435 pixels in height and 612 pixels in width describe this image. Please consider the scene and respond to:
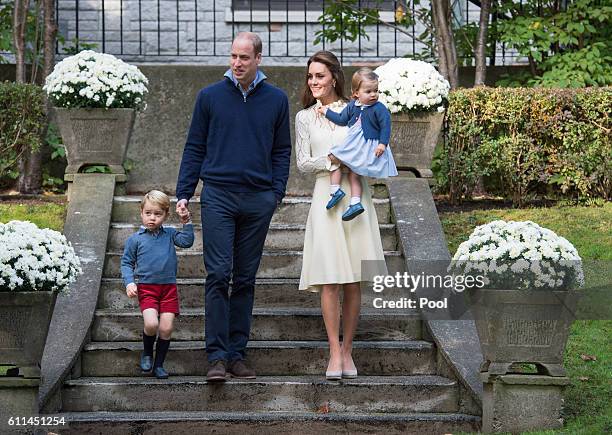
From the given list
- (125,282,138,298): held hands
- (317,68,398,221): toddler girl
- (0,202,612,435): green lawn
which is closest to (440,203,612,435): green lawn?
(0,202,612,435): green lawn

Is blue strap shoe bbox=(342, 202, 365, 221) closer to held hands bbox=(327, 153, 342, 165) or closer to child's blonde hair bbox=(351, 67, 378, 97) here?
held hands bbox=(327, 153, 342, 165)

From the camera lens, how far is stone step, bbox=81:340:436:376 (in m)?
7.27

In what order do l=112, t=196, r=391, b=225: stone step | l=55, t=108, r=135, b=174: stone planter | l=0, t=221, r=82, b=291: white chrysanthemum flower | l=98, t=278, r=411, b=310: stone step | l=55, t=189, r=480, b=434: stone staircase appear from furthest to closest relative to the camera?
l=55, t=108, r=135, b=174: stone planter → l=112, t=196, r=391, b=225: stone step → l=98, t=278, r=411, b=310: stone step → l=55, t=189, r=480, b=434: stone staircase → l=0, t=221, r=82, b=291: white chrysanthemum flower

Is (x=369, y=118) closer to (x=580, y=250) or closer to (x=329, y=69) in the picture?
(x=329, y=69)

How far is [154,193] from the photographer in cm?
696

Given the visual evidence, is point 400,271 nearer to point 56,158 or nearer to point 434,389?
point 434,389

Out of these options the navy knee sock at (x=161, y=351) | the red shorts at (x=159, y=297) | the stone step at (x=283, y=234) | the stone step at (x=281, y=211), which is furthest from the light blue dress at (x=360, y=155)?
the stone step at (x=281, y=211)

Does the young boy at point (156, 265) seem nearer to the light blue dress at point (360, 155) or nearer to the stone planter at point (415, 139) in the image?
the light blue dress at point (360, 155)

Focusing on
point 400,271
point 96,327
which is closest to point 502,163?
point 400,271

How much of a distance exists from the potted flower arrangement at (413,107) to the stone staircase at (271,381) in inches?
58.2

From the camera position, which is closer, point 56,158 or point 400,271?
point 400,271

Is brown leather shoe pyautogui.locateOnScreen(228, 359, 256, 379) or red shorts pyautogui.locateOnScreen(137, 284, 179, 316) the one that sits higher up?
red shorts pyautogui.locateOnScreen(137, 284, 179, 316)

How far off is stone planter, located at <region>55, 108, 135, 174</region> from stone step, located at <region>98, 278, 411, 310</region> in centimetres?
166

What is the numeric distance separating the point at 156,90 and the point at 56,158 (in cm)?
114
